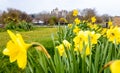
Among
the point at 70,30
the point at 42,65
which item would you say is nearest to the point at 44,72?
the point at 42,65

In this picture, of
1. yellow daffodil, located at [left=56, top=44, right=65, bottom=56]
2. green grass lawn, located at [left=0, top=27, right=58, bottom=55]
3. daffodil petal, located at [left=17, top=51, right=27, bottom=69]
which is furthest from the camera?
green grass lawn, located at [left=0, top=27, right=58, bottom=55]

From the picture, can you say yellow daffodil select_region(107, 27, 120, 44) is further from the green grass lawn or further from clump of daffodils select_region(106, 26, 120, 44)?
the green grass lawn

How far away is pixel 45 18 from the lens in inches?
1120

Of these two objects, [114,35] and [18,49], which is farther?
[114,35]

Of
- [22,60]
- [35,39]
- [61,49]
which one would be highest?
[22,60]

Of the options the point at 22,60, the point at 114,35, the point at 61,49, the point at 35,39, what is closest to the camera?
the point at 22,60

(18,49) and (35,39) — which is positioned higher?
(18,49)

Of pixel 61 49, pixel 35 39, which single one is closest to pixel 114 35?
pixel 61 49

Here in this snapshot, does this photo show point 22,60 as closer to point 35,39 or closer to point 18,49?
point 18,49

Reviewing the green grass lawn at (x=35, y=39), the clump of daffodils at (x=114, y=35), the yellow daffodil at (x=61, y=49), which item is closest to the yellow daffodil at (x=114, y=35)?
the clump of daffodils at (x=114, y=35)

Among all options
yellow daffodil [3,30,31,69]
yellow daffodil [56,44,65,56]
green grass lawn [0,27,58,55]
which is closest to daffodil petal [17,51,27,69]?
yellow daffodil [3,30,31,69]

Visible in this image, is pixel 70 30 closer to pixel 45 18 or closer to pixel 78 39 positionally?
pixel 78 39

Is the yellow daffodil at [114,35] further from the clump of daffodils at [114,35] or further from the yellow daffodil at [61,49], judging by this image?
the yellow daffodil at [61,49]

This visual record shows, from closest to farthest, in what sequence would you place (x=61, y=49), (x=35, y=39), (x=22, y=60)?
(x=22, y=60), (x=61, y=49), (x=35, y=39)
